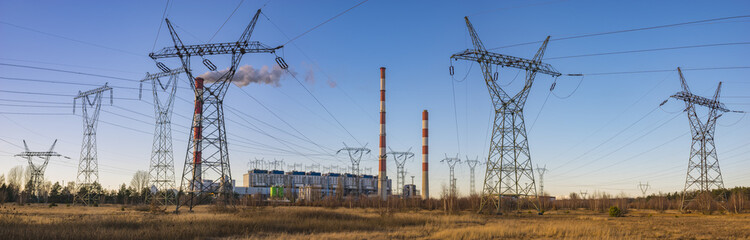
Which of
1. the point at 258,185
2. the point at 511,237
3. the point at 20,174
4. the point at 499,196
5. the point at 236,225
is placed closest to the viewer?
the point at 511,237

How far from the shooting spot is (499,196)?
150 ft

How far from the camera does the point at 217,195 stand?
4266cm

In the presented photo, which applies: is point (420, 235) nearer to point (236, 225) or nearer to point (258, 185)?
point (236, 225)

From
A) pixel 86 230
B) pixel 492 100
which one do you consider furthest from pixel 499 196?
pixel 86 230

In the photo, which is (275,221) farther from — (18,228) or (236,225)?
(18,228)

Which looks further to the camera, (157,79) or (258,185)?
(258,185)

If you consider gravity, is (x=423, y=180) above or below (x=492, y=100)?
below

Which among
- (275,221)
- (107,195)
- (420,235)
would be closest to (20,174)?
(107,195)

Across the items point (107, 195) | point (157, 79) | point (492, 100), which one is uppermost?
point (157, 79)

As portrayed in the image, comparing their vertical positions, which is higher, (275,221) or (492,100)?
(492,100)

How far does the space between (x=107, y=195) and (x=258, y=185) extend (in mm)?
85560

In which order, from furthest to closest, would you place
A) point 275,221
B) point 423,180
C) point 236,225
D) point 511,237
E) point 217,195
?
point 423,180 < point 217,195 < point 275,221 < point 236,225 < point 511,237

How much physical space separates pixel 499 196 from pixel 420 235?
816 inches

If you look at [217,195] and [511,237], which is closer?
[511,237]
